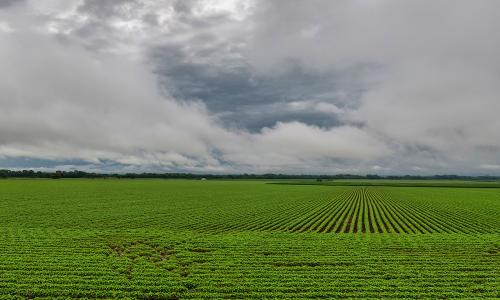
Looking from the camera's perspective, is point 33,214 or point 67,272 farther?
point 33,214

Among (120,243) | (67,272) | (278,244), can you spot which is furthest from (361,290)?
(120,243)

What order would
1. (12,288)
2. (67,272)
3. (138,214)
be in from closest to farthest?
(12,288) < (67,272) < (138,214)

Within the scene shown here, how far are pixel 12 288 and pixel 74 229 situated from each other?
1943 cm

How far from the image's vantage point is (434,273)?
1959 cm

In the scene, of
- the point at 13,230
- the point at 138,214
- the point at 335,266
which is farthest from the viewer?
the point at 138,214

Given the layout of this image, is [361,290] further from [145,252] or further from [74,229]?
[74,229]

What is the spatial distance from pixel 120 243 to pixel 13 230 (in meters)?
14.0

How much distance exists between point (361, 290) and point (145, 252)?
15.8 meters

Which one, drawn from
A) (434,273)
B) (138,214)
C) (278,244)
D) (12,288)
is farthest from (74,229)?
(434,273)

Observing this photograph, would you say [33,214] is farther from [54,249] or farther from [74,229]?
[54,249]

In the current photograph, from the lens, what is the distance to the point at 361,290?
16.8 m

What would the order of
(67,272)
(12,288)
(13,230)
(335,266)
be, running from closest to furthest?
(12,288) → (67,272) → (335,266) → (13,230)

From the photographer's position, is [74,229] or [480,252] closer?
[480,252]

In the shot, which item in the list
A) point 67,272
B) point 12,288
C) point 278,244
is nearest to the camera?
point 12,288
